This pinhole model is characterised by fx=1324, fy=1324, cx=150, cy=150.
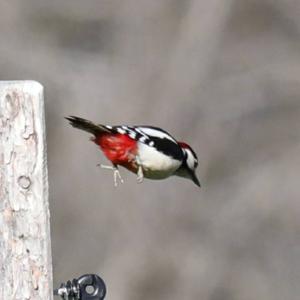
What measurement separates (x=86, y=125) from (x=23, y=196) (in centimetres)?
108

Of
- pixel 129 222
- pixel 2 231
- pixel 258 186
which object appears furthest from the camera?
pixel 258 186

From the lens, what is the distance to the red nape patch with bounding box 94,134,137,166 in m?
5.43

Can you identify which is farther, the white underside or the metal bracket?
the white underside

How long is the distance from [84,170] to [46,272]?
6194mm

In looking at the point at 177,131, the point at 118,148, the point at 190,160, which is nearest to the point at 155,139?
the point at 118,148

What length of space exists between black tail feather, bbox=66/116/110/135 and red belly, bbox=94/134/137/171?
4 centimetres

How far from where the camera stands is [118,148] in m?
5.42

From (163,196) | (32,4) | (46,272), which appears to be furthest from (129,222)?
(46,272)

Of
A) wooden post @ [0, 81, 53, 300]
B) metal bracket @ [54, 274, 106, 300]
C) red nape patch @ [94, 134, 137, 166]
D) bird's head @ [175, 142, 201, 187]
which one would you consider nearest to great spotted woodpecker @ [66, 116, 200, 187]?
red nape patch @ [94, 134, 137, 166]

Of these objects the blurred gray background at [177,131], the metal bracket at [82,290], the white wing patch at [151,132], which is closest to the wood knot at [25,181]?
the metal bracket at [82,290]

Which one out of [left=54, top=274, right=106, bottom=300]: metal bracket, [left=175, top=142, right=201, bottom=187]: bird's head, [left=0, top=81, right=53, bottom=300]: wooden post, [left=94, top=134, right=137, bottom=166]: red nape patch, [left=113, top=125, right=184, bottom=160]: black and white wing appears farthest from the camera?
[left=175, top=142, right=201, bottom=187]: bird's head

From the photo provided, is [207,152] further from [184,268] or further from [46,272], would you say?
[46,272]

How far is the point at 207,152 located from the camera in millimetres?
10477

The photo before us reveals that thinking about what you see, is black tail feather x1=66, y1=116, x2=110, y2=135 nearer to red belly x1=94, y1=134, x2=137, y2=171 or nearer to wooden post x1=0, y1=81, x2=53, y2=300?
red belly x1=94, y1=134, x2=137, y2=171
